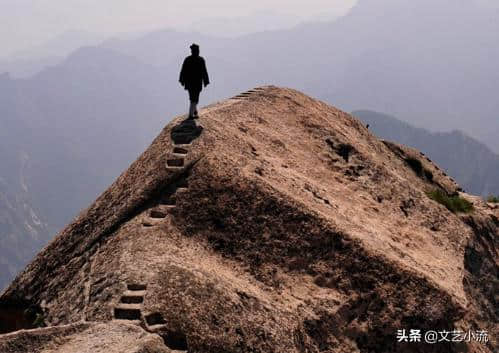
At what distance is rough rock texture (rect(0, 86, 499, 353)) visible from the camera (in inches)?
711

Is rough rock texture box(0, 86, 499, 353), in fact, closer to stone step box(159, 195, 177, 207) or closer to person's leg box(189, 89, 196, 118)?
stone step box(159, 195, 177, 207)

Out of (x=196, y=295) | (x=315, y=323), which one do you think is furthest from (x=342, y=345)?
(x=196, y=295)

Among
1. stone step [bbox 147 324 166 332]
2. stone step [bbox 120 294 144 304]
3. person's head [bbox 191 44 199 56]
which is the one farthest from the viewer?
person's head [bbox 191 44 199 56]

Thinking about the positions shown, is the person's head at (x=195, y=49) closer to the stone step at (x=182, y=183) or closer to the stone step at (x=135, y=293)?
the stone step at (x=182, y=183)

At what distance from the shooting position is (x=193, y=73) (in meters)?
28.2

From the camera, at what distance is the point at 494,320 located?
2716 cm

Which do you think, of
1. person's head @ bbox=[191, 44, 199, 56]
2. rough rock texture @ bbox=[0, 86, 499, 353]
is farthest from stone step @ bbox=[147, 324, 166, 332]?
person's head @ bbox=[191, 44, 199, 56]

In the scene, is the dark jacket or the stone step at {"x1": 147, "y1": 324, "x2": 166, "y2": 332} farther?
the dark jacket

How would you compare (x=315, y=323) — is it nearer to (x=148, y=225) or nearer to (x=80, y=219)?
(x=148, y=225)

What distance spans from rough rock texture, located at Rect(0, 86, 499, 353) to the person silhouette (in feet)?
4.65

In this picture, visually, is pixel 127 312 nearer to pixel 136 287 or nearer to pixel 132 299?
pixel 132 299

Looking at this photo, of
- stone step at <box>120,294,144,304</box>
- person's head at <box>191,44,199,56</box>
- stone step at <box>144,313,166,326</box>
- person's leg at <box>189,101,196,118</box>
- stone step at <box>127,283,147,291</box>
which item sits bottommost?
stone step at <box>144,313,166,326</box>

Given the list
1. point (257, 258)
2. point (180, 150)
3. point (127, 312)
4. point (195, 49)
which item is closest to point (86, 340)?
point (127, 312)

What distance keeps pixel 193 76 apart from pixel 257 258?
11205 mm
